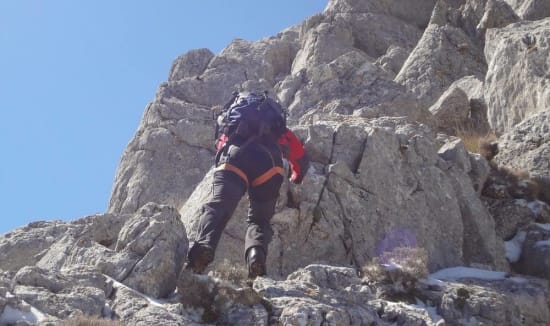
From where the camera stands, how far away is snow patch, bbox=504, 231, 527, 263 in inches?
514

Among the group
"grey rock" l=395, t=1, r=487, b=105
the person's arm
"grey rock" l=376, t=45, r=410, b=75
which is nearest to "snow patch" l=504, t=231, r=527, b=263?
the person's arm

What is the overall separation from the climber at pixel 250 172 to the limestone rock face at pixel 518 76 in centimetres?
922

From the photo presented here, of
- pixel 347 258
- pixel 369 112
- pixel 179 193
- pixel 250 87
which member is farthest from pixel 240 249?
pixel 250 87

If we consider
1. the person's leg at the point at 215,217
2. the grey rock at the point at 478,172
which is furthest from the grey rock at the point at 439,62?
the person's leg at the point at 215,217

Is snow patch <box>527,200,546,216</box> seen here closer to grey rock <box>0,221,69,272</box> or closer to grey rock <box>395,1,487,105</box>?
grey rock <box>395,1,487,105</box>

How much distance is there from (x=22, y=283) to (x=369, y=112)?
13.5 m

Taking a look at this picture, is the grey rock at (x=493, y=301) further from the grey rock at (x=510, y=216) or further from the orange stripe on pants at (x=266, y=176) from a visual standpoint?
the orange stripe on pants at (x=266, y=176)

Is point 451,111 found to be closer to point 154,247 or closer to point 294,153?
point 294,153

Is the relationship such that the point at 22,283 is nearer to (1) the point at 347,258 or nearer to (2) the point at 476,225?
(1) the point at 347,258

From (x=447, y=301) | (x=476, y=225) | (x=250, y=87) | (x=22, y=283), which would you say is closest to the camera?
(x=22, y=283)

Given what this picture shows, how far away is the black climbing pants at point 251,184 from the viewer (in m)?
9.51

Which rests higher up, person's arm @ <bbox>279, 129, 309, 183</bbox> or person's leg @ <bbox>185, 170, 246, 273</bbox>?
person's arm @ <bbox>279, 129, 309, 183</bbox>

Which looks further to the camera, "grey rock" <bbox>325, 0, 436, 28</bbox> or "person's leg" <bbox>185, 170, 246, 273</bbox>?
"grey rock" <bbox>325, 0, 436, 28</bbox>

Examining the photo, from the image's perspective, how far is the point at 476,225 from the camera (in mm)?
12883
